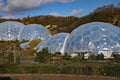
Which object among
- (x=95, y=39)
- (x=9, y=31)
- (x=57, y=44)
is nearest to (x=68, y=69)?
(x=95, y=39)

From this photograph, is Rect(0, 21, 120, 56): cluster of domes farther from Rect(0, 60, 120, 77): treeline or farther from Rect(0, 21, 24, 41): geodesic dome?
Rect(0, 21, 24, 41): geodesic dome

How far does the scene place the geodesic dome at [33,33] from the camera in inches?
2985

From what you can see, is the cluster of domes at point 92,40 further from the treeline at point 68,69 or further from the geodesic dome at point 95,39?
the treeline at point 68,69

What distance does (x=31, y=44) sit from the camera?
209ft

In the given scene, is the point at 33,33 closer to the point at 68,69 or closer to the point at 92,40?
the point at 92,40

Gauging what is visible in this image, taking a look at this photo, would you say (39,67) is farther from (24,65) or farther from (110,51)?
(110,51)

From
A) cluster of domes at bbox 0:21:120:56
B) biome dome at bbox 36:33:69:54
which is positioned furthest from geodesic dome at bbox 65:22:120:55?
biome dome at bbox 36:33:69:54

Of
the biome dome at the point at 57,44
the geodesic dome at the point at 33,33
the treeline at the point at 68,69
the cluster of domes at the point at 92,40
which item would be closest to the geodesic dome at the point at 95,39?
the cluster of domes at the point at 92,40

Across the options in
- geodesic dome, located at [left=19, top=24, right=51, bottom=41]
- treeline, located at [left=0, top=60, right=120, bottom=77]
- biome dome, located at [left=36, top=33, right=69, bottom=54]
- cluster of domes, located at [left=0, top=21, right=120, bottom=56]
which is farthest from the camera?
geodesic dome, located at [left=19, top=24, right=51, bottom=41]

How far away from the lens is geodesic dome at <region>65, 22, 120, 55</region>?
41094 millimetres

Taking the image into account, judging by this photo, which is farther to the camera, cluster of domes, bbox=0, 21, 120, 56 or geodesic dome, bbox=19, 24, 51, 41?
geodesic dome, bbox=19, 24, 51, 41

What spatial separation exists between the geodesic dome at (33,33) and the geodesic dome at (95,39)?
104 feet

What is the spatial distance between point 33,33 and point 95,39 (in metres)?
36.1

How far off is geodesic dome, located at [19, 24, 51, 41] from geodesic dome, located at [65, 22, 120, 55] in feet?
104
